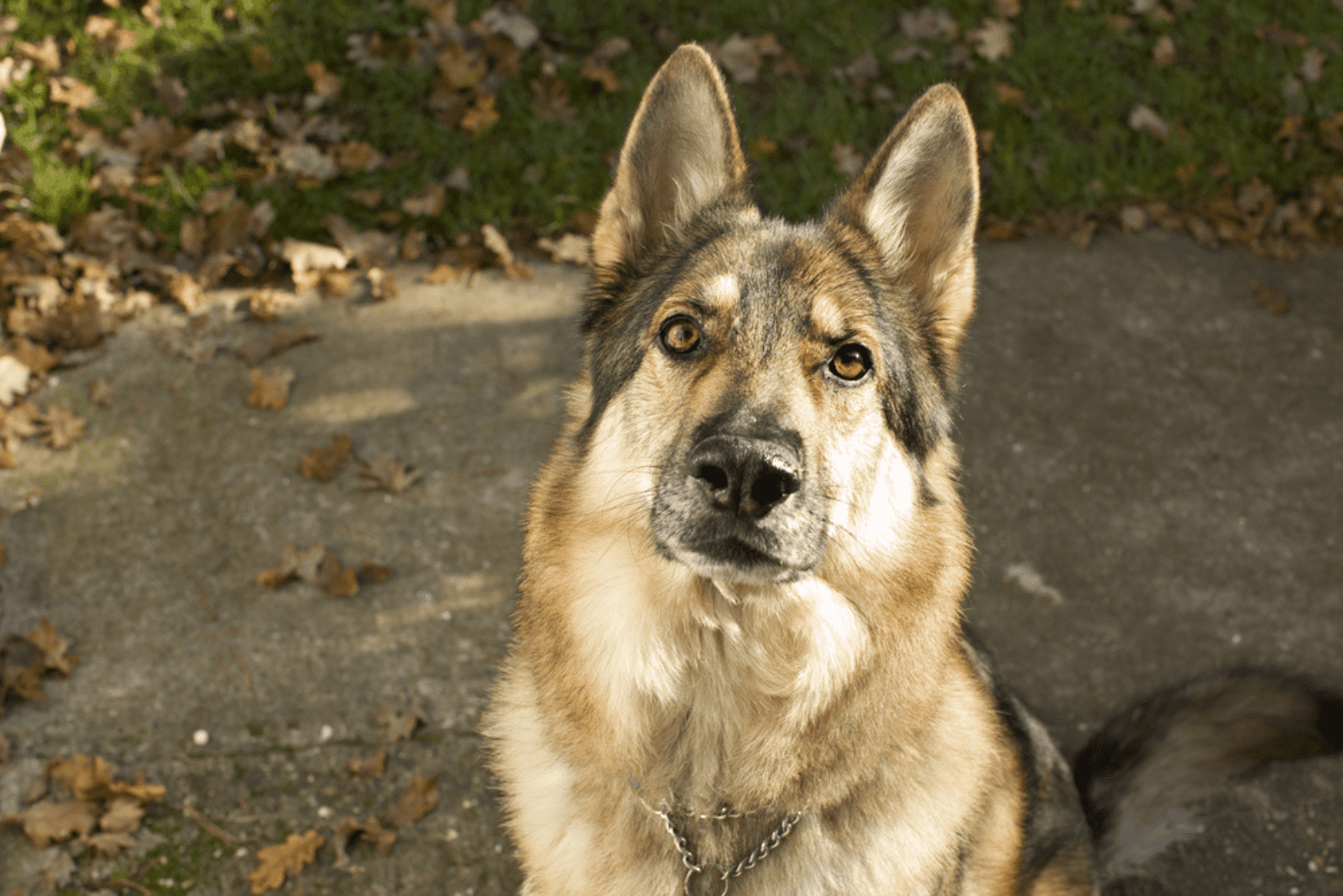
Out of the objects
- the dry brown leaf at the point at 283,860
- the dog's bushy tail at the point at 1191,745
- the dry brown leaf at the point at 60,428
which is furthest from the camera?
the dry brown leaf at the point at 60,428

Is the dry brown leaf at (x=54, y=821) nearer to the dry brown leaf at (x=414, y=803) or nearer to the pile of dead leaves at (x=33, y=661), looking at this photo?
the pile of dead leaves at (x=33, y=661)

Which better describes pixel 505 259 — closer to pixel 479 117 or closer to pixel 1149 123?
pixel 479 117

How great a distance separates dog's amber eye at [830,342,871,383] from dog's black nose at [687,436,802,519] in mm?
532

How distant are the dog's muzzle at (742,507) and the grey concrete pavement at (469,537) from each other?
6.31 ft

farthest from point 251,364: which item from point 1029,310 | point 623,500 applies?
point 1029,310

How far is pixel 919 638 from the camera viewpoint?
2711mm

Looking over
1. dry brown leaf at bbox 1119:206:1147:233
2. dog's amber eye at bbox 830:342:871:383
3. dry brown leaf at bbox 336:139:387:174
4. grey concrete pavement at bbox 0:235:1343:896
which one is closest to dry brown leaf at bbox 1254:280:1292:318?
grey concrete pavement at bbox 0:235:1343:896

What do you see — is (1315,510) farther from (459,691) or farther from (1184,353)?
(459,691)

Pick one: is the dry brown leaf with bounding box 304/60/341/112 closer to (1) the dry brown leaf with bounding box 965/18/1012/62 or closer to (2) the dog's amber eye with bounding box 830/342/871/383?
(1) the dry brown leaf with bounding box 965/18/1012/62

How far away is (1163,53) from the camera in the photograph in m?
6.80

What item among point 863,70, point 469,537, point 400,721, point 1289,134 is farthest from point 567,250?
point 1289,134

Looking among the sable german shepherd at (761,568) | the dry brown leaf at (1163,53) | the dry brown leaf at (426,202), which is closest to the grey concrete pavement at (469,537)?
the dry brown leaf at (426,202)

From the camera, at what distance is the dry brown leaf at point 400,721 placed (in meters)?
3.94

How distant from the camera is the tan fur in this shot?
2.61 metres
